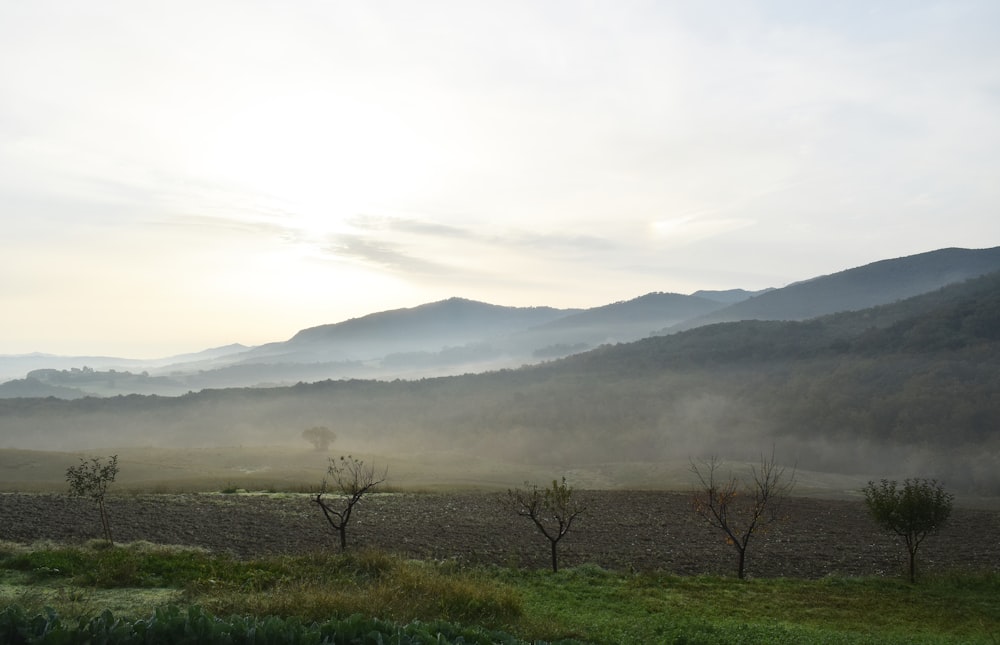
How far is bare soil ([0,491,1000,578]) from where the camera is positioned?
26.9 m

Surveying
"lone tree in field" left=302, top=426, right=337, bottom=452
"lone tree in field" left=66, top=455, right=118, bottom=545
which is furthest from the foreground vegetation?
"lone tree in field" left=302, top=426, right=337, bottom=452

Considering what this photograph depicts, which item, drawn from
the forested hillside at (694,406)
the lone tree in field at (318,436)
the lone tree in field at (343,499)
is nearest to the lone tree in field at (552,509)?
the lone tree in field at (343,499)

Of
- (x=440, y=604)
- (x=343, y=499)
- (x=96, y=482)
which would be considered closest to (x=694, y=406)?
(x=343, y=499)

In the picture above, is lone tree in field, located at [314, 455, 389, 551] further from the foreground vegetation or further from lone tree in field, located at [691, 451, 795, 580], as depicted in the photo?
lone tree in field, located at [691, 451, 795, 580]

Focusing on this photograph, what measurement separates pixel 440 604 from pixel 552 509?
13.0 meters

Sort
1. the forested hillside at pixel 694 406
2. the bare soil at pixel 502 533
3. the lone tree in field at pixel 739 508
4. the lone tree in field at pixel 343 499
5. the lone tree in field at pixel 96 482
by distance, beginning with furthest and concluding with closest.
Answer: the forested hillside at pixel 694 406
the lone tree in field at pixel 739 508
the bare soil at pixel 502 533
the lone tree in field at pixel 96 482
the lone tree in field at pixel 343 499

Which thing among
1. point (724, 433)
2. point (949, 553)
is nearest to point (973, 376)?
point (724, 433)

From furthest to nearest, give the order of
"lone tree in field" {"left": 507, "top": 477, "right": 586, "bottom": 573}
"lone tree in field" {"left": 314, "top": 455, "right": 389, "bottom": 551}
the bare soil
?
the bare soil, "lone tree in field" {"left": 314, "top": 455, "right": 389, "bottom": 551}, "lone tree in field" {"left": 507, "top": 477, "right": 586, "bottom": 573}

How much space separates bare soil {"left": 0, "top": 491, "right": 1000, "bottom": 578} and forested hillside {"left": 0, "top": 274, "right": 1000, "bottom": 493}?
41949mm

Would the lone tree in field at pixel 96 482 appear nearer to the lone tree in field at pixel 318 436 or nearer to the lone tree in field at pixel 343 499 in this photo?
the lone tree in field at pixel 343 499

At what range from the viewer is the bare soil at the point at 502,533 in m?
26.9

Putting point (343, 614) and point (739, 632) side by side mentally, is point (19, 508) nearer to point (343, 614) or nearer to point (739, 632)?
point (343, 614)

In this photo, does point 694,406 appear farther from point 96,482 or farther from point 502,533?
point 96,482

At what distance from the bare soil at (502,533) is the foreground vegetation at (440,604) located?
179 inches
